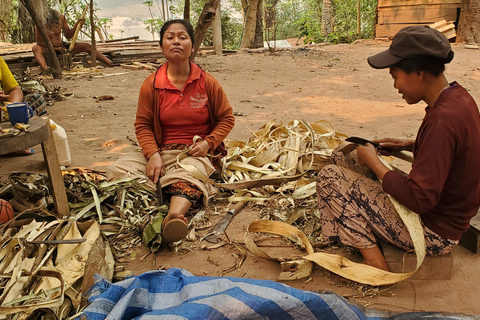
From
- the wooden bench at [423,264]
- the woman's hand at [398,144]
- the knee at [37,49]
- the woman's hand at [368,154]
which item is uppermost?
the knee at [37,49]

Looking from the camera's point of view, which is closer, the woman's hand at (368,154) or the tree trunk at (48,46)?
the woman's hand at (368,154)

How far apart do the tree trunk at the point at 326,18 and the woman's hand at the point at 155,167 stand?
16.0 meters

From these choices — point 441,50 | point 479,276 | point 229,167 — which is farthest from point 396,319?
point 229,167

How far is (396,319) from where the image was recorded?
5.56 ft

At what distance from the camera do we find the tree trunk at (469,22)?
1113cm

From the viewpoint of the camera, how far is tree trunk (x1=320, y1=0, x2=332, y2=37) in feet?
56.3

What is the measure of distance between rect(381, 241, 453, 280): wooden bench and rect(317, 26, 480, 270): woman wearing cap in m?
0.04

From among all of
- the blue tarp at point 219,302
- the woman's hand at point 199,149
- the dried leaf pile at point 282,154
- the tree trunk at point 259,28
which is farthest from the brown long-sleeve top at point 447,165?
the tree trunk at point 259,28

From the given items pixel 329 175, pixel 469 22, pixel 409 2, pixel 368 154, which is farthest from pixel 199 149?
pixel 409 2

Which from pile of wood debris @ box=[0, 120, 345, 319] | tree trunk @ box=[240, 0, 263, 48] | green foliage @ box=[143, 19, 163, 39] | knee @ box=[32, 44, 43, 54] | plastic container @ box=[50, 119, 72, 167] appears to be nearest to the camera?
pile of wood debris @ box=[0, 120, 345, 319]

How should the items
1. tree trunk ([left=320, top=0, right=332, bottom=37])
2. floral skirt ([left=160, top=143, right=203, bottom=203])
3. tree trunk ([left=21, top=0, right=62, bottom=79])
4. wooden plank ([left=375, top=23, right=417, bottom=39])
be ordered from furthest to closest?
tree trunk ([left=320, top=0, right=332, bottom=37]) → wooden plank ([left=375, top=23, right=417, bottom=39]) → tree trunk ([left=21, top=0, right=62, bottom=79]) → floral skirt ([left=160, top=143, right=203, bottom=203])

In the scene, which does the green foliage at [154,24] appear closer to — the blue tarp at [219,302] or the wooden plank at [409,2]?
the wooden plank at [409,2]

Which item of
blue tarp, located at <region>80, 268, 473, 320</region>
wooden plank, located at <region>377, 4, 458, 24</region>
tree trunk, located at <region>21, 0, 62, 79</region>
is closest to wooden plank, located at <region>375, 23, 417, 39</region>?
wooden plank, located at <region>377, 4, 458, 24</region>

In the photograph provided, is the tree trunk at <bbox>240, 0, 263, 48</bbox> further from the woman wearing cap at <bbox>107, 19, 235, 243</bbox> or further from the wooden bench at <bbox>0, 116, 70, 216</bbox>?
the wooden bench at <bbox>0, 116, 70, 216</bbox>
